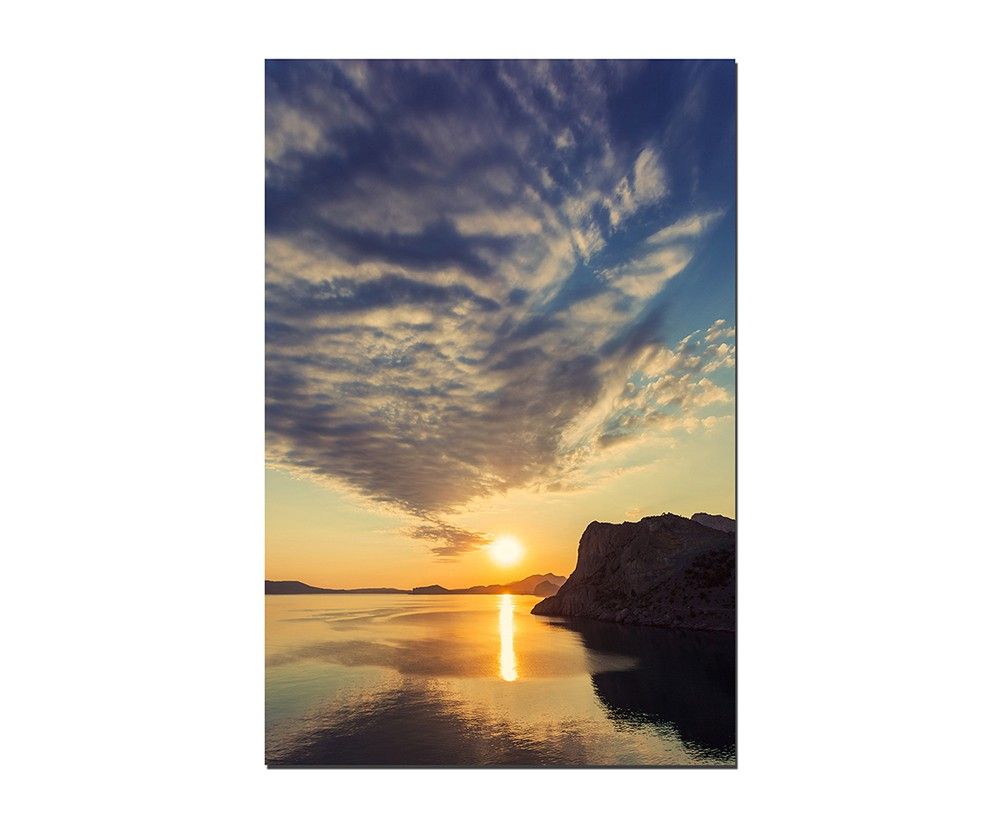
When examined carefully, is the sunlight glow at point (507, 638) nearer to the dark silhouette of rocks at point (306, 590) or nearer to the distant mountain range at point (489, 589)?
the distant mountain range at point (489, 589)

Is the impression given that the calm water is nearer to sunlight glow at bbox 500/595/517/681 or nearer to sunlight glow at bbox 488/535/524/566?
sunlight glow at bbox 500/595/517/681

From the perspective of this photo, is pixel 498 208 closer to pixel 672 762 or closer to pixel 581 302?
pixel 581 302

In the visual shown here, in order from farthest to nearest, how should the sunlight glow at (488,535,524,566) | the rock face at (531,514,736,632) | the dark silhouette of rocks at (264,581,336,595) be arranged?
the sunlight glow at (488,535,524,566)
the rock face at (531,514,736,632)
the dark silhouette of rocks at (264,581,336,595)

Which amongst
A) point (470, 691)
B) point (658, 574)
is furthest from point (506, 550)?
point (658, 574)

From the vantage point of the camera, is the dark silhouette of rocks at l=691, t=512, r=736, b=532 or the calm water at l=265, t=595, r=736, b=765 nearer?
the calm water at l=265, t=595, r=736, b=765

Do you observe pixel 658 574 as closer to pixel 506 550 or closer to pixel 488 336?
pixel 506 550

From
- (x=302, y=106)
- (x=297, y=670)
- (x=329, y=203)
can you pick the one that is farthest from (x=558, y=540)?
(x=302, y=106)

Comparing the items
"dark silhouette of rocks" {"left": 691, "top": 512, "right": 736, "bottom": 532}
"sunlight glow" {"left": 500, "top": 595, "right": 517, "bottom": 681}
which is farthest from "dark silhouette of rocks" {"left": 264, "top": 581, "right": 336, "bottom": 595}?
"dark silhouette of rocks" {"left": 691, "top": 512, "right": 736, "bottom": 532}
